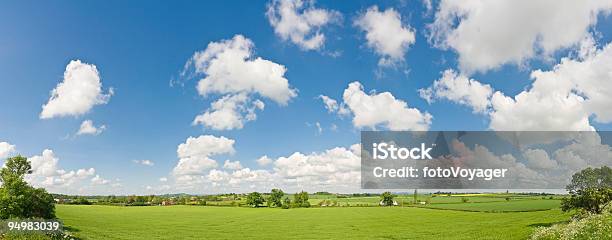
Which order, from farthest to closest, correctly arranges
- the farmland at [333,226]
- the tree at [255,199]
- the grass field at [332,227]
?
the tree at [255,199] → the farmland at [333,226] → the grass field at [332,227]

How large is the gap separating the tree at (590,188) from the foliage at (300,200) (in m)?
129

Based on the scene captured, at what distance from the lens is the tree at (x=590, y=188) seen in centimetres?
4204

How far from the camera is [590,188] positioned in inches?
1708

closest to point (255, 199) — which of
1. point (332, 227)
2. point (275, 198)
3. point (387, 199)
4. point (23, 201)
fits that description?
point (275, 198)

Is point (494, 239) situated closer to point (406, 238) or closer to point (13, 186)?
point (406, 238)

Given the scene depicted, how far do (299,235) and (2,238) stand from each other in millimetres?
36612

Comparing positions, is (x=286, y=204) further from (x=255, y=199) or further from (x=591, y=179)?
(x=591, y=179)

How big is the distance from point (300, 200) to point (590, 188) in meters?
136

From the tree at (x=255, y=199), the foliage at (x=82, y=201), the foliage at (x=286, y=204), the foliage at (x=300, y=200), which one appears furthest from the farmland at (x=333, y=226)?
the foliage at (x=82, y=201)

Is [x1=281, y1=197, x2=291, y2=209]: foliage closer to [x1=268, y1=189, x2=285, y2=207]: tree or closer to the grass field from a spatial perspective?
[x1=268, y1=189, x2=285, y2=207]: tree

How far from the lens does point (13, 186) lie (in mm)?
54250

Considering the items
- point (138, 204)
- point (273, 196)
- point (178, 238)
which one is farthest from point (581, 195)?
point (138, 204)

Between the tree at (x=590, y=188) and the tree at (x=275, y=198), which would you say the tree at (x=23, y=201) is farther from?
the tree at (x=275, y=198)

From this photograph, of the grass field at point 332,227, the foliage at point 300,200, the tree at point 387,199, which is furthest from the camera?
the foliage at point 300,200
